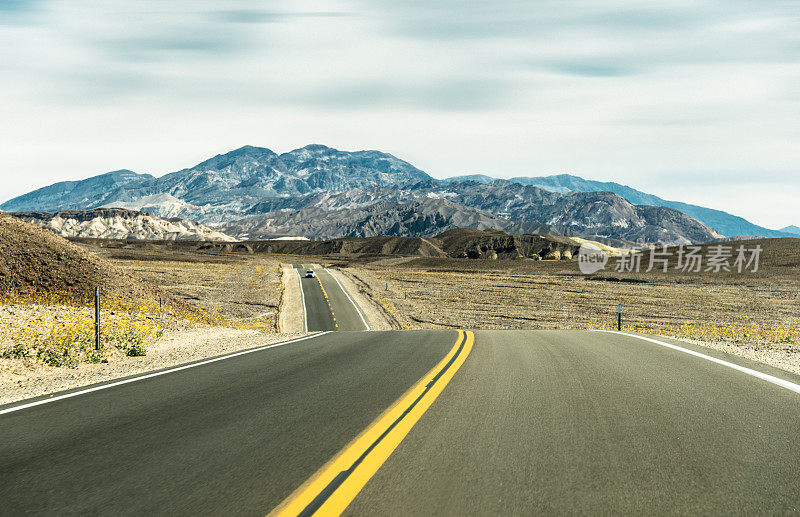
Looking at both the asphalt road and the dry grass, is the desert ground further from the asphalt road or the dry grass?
the asphalt road

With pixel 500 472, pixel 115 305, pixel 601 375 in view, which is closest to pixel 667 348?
pixel 601 375

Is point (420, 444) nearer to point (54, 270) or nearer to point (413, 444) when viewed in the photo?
point (413, 444)

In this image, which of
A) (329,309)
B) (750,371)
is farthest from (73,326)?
(329,309)

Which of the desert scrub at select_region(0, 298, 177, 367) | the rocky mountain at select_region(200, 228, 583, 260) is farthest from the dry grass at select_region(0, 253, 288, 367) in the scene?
the rocky mountain at select_region(200, 228, 583, 260)

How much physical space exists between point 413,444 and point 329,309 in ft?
129

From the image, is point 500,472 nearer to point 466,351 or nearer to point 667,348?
point 466,351

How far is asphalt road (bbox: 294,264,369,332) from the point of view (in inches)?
1405

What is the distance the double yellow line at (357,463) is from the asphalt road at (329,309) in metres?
29.2

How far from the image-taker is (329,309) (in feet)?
141

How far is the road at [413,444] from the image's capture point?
3.24m

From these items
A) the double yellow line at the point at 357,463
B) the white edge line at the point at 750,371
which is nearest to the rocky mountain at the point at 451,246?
the white edge line at the point at 750,371

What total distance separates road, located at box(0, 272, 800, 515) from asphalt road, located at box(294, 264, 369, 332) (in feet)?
92.8

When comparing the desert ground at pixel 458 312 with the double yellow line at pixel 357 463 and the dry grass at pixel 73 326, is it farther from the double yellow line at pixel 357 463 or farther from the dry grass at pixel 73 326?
the double yellow line at pixel 357 463

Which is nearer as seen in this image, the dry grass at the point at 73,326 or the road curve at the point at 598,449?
the road curve at the point at 598,449
